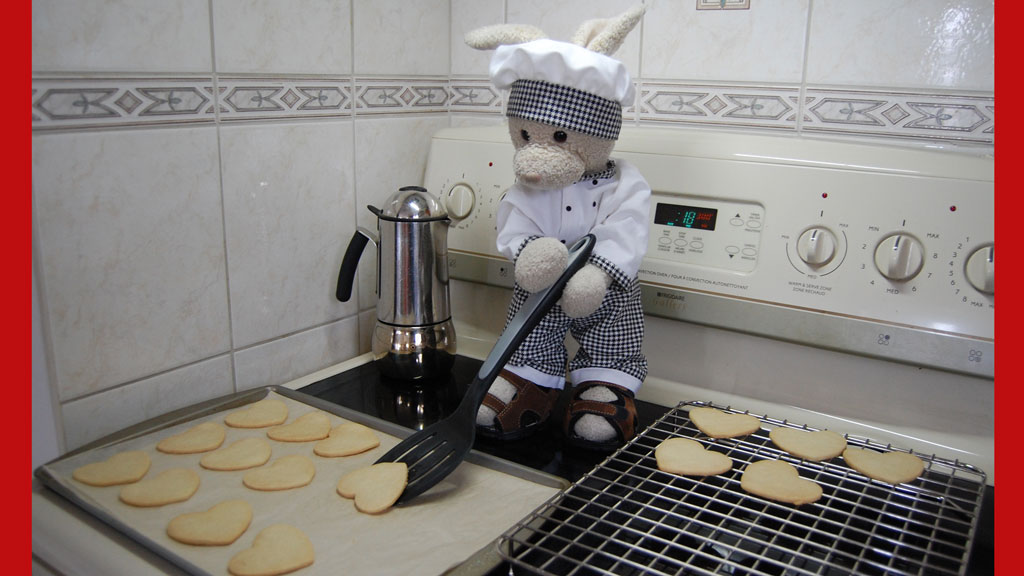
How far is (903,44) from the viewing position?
821 mm

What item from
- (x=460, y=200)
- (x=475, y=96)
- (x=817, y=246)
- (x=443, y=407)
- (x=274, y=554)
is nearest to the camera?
(x=274, y=554)

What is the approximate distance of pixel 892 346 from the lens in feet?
2.55

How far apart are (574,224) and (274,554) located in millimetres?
436

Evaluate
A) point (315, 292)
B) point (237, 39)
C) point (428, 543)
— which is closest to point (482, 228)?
point (315, 292)

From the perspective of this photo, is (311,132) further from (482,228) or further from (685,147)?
(685,147)

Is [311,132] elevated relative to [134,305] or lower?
elevated

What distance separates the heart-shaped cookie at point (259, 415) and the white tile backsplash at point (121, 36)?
0.37 meters

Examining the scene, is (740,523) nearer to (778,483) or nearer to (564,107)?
(778,483)

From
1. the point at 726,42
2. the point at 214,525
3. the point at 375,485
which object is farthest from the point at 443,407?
the point at 726,42

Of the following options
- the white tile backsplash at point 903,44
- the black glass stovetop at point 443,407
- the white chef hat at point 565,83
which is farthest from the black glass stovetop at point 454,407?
the white tile backsplash at point 903,44

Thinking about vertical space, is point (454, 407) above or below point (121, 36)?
below

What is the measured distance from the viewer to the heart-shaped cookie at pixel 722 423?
0.76 meters

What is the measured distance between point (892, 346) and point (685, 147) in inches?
12.2

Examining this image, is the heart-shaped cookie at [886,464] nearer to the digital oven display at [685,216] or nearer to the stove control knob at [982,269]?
the stove control knob at [982,269]
